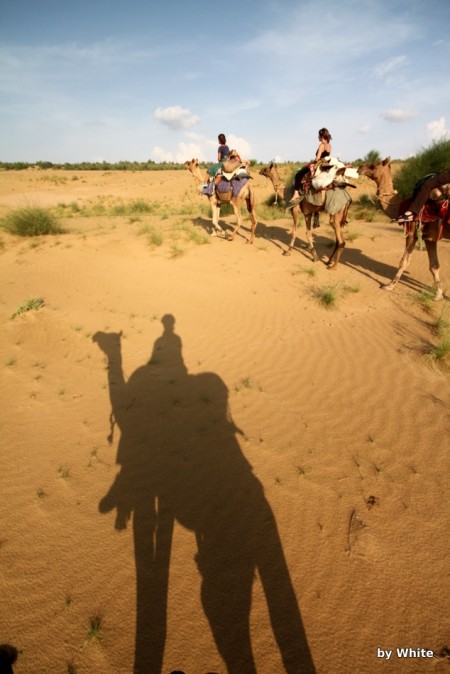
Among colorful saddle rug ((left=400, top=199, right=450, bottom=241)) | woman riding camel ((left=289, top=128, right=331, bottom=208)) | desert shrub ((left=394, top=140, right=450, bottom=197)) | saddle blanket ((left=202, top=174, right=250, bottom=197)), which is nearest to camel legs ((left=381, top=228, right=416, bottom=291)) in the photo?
colorful saddle rug ((left=400, top=199, right=450, bottom=241))

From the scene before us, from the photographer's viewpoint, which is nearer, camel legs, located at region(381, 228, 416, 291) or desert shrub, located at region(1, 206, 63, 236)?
camel legs, located at region(381, 228, 416, 291)

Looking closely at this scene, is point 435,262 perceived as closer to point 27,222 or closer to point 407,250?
point 407,250

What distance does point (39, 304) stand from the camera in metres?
7.00

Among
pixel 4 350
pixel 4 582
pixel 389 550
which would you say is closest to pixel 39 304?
pixel 4 350

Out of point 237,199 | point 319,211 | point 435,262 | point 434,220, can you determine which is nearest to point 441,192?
point 434,220

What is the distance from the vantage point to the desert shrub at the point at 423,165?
48.2 feet

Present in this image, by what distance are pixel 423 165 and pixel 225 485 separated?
1755 cm

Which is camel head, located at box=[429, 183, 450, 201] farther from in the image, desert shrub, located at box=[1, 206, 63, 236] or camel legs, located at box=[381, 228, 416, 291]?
desert shrub, located at box=[1, 206, 63, 236]

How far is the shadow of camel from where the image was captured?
227cm

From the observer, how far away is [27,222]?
11172mm

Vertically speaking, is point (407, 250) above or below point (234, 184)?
below

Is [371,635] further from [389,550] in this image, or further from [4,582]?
[4,582]

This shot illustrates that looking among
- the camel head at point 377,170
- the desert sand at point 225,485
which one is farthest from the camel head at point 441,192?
the desert sand at point 225,485

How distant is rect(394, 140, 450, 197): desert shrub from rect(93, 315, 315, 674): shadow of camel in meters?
15.2
